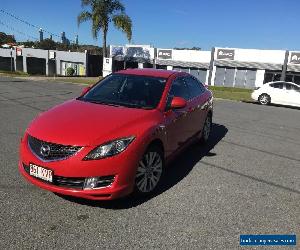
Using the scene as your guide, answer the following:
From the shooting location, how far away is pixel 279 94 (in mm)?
19906

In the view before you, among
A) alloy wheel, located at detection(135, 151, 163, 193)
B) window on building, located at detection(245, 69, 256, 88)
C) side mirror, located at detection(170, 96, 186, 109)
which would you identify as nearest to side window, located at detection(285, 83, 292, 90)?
side mirror, located at detection(170, 96, 186, 109)

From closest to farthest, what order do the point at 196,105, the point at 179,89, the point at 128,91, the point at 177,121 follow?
1. the point at 177,121
2. the point at 128,91
3. the point at 179,89
4. the point at 196,105

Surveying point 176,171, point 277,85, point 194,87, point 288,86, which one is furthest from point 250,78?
point 176,171

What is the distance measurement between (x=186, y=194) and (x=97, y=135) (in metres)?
1.62

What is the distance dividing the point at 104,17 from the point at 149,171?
106ft

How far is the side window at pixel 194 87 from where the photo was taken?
6.70 m

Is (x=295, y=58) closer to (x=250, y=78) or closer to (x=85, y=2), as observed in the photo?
(x=250, y=78)

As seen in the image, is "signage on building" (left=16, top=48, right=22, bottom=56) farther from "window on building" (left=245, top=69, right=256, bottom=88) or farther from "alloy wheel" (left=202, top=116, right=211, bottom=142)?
"alloy wheel" (left=202, top=116, right=211, bottom=142)

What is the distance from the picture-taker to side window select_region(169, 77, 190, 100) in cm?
578

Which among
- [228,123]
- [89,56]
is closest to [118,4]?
[89,56]

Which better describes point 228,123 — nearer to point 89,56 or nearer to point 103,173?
point 103,173

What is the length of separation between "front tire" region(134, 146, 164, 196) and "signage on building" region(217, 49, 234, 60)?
36.2m

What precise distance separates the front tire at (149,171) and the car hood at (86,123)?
0.44 metres

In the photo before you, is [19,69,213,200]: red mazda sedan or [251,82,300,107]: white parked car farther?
[251,82,300,107]: white parked car
